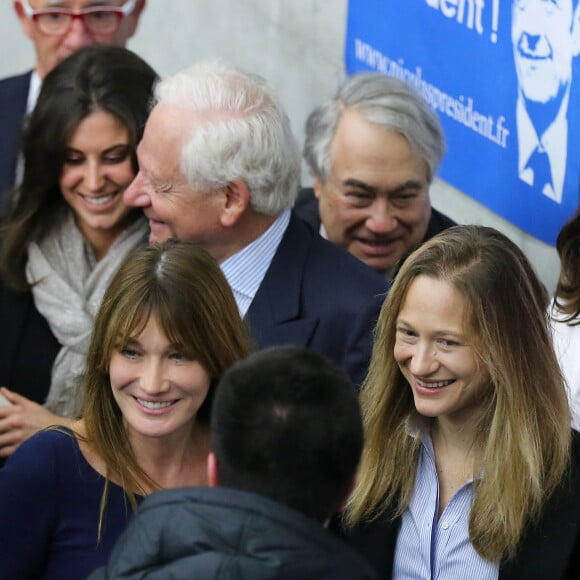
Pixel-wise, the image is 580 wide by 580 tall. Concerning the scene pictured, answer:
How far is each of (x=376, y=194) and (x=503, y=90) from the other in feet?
1.95

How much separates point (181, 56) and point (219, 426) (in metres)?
4.16

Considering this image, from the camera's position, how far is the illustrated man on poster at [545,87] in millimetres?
4391

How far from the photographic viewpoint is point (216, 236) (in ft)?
13.2

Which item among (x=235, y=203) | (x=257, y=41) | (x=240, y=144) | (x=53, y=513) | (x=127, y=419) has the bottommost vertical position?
(x=53, y=513)

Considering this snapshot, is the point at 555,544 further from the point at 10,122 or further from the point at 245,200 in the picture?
the point at 10,122

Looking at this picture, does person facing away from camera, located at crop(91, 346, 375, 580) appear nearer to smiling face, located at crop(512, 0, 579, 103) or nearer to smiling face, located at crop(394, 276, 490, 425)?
smiling face, located at crop(394, 276, 490, 425)

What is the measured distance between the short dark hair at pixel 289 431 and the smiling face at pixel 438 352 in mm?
717

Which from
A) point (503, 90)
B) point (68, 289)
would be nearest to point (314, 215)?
point (503, 90)

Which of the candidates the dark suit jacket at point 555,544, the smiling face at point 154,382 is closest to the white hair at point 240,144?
the smiling face at point 154,382

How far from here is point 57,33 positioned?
4.96 m

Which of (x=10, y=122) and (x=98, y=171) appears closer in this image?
(x=98, y=171)

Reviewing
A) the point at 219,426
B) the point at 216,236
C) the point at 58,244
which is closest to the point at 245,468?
the point at 219,426

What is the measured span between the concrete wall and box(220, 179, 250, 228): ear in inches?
53.3

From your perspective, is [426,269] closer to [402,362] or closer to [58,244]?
[402,362]
